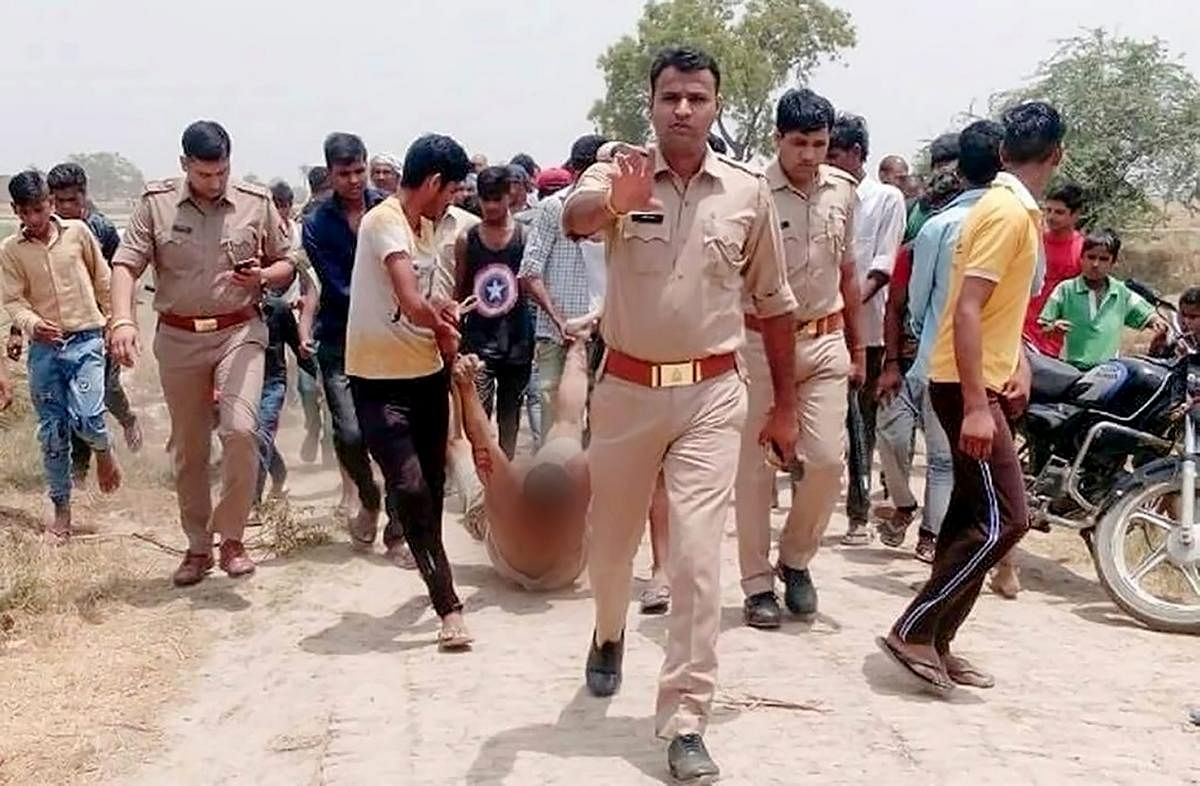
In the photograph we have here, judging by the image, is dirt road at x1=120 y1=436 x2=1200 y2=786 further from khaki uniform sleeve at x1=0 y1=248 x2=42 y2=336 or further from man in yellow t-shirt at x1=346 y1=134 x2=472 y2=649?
khaki uniform sleeve at x1=0 y1=248 x2=42 y2=336

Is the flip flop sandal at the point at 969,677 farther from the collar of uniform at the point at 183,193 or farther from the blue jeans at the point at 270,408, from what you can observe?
the blue jeans at the point at 270,408

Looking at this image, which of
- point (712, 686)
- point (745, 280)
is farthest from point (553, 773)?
point (745, 280)

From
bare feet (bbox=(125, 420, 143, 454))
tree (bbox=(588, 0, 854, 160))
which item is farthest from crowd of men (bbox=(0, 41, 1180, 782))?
tree (bbox=(588, 0, 854, 160))

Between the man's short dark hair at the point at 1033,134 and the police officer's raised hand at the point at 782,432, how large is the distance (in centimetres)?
118

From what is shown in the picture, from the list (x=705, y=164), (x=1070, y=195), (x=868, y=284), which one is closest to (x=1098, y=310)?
(x=1070, y=195)

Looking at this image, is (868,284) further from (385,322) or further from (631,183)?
(631,183)

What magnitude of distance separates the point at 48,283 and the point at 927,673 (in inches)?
196

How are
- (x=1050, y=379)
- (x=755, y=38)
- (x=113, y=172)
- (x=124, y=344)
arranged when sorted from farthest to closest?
(x=113, y=172) < (x=755, y=38) < (x=1050, y=379) < (x=124, y=344)

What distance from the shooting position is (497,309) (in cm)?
686

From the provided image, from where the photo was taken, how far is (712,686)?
383 cm

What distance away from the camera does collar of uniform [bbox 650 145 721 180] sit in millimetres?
3973

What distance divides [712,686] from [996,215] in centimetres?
175

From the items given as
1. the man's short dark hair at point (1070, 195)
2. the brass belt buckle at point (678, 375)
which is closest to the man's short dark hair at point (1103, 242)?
the man's short dark hair at point (1070, 195)

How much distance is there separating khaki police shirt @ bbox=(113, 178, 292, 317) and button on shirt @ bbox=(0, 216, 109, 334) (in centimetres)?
133
